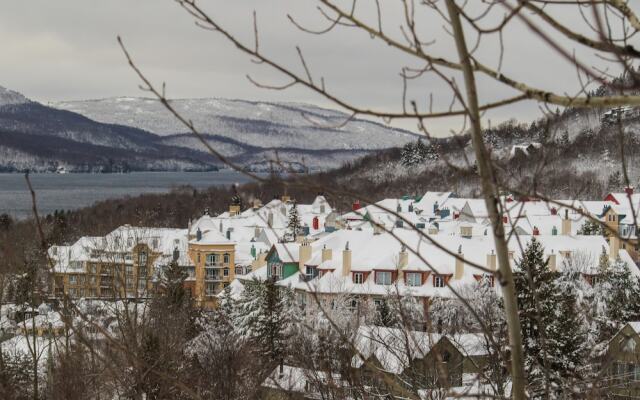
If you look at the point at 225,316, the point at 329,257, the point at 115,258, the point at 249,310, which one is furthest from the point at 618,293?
the point at 115,258

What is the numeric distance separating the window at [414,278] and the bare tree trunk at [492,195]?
21.7 m

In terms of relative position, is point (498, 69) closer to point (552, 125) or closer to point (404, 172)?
point (552, 125)

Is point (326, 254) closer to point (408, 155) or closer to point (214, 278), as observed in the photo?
point (214, 278)

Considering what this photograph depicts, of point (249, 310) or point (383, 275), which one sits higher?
point (383, 275)

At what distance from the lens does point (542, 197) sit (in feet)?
5.53

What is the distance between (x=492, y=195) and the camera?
5.03 feet

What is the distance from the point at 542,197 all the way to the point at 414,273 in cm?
2188

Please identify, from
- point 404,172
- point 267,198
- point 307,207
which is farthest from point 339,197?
point 404,172

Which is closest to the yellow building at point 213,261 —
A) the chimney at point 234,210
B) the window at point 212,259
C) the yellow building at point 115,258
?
the window at point 212,259

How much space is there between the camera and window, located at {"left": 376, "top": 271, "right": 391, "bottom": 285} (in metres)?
23.7

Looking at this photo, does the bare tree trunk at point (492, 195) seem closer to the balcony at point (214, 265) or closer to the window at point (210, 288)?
the window at point (210, 288)

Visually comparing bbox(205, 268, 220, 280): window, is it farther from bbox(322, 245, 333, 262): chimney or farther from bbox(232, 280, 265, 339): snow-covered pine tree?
bbox(232, 280, 265, 339): snow-covered pine tree

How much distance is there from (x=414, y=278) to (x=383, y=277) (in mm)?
1136

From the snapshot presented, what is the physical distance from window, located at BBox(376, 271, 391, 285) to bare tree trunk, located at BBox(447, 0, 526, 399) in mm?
22211
